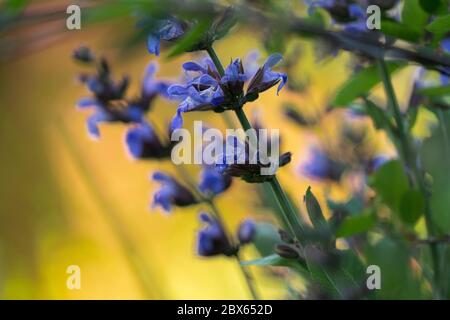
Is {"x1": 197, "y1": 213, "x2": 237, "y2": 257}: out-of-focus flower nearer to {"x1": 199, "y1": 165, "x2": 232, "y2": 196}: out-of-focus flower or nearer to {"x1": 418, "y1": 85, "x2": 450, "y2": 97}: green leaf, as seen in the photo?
{"x1": 199, "y1": 165, "x2": 232, "y2": 196}: out-of-focus flower

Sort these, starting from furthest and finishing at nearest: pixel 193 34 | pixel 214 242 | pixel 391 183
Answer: pixel 214 242 < pixel 391 183 < pixel 193 34

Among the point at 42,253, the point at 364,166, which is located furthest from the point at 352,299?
the point at 42,253

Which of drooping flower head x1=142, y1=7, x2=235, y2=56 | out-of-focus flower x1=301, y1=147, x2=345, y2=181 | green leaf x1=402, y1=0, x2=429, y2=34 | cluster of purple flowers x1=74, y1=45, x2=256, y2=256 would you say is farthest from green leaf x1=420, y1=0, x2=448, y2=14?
out-of-focus flower x1=301, y1=147, x2=345, y2=181

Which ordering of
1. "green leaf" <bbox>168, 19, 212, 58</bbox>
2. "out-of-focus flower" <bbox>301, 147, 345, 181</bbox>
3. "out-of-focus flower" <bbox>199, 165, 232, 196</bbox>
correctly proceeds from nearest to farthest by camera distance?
"green leaf" <bbox>168, 19, 212, 58</bbox>, "out-of-focus flower" <bbox>199, 165, 232, 196</bbox>, "out-of-focus flower" <bbox>301, 147, 345, 181</bbox>

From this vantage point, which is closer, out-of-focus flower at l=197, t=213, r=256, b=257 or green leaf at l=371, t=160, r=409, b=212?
green leaf at l=371, t=160, r=409, b=212

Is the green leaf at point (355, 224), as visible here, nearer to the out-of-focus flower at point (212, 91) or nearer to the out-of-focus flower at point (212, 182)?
the out-of-focus flower at point (212, 91)

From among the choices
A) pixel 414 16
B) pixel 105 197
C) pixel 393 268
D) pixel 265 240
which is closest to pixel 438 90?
pixel 414 16

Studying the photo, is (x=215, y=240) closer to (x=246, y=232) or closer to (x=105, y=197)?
(x=246, y=232)
